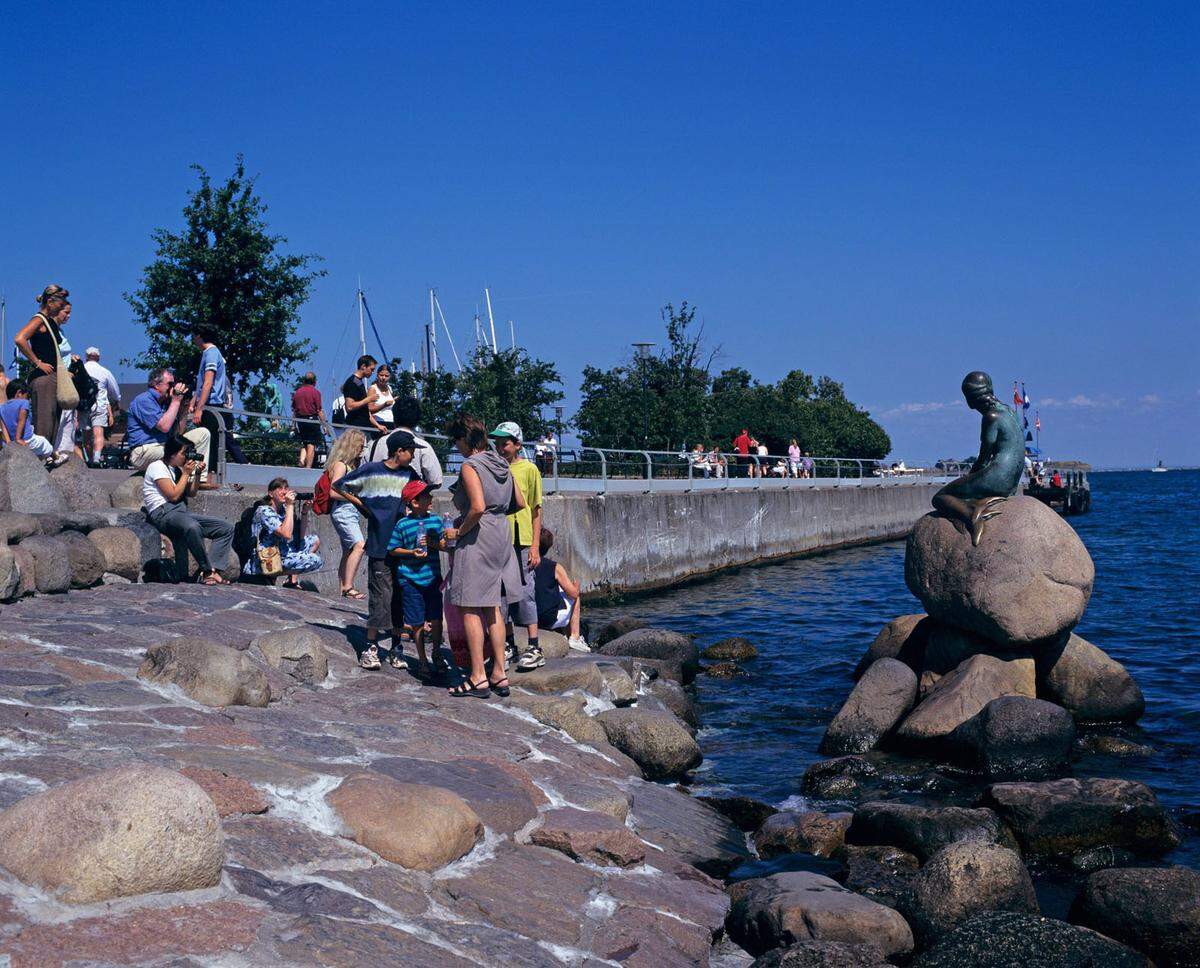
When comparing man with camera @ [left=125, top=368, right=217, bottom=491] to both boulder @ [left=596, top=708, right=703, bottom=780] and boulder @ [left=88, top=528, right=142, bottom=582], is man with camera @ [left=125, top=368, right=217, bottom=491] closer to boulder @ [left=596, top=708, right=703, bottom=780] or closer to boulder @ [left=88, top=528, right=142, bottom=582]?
boulder @ [left=88, top=528, right=142, bottom=582]

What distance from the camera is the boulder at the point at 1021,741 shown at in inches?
399

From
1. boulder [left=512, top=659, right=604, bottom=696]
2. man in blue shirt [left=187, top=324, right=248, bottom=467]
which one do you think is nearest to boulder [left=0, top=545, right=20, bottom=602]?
boulder [left=512, top=659, right=604, bottom=696]

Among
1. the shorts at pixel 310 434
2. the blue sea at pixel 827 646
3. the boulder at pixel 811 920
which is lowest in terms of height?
the blue sea at pixel 827 646

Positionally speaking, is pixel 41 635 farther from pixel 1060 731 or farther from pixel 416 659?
pixel 1060 731

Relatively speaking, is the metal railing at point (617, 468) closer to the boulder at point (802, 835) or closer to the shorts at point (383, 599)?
the shorts at point (383, 599)

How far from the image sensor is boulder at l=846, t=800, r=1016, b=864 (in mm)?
7914

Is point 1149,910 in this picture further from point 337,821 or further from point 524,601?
point 524,601

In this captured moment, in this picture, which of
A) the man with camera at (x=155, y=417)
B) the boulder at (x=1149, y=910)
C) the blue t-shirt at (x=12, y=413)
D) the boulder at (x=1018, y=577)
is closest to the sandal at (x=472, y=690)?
the boulder at (x=1149, y=910)

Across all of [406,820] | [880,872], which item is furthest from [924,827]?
[406,820]

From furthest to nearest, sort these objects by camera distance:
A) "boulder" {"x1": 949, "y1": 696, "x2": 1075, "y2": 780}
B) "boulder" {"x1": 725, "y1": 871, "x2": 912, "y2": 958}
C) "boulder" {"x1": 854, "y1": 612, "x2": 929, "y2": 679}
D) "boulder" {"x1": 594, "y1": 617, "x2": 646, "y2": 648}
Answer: "boulder" {"x1": 594, "y1": 617, "x2": 646, "y2": 648}
"boulder" {"x1": 854, "y1": 612, "x2": 929, "y2": 679}
"boulder" {"x1": 949, "y1": 696, "x2": 1075, "y2": 780}
"boulder" {"x1": 725, "y1": 871, "x2": 912, "y2": 958}

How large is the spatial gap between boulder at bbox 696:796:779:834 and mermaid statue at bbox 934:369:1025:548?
3938mm

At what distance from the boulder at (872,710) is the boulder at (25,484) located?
753 cm

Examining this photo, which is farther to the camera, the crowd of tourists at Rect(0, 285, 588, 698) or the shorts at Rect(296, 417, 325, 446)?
the shorts at Rect(296, 417, 325, 446)

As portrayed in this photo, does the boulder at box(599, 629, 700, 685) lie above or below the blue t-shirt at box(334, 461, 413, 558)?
below
